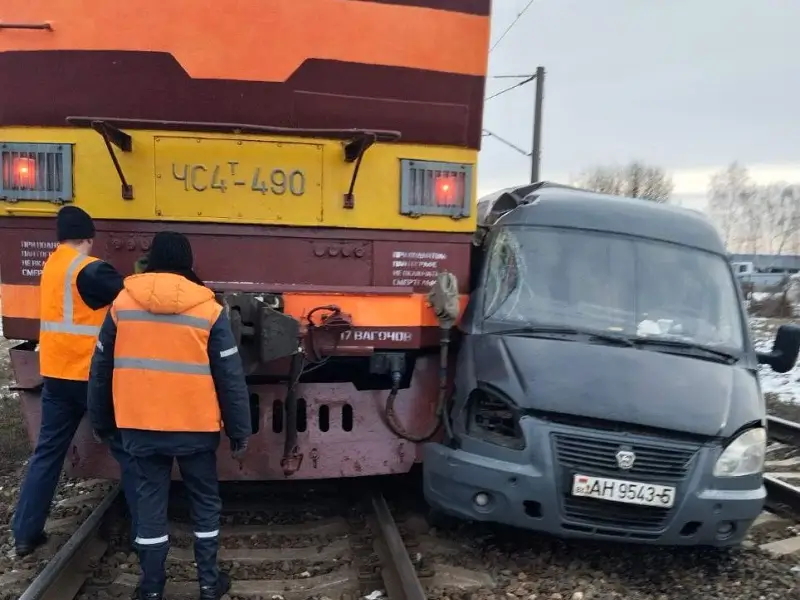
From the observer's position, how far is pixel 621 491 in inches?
167

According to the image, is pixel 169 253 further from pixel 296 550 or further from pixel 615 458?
pixel 615 458

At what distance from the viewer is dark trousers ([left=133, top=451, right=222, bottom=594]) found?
12.5 ft

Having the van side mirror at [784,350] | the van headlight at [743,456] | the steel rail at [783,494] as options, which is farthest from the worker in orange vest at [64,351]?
→ the steel rail at [783,494]

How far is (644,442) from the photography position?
428cm

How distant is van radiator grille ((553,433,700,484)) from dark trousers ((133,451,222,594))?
72.6 inches

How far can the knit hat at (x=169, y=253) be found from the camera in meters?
3.72

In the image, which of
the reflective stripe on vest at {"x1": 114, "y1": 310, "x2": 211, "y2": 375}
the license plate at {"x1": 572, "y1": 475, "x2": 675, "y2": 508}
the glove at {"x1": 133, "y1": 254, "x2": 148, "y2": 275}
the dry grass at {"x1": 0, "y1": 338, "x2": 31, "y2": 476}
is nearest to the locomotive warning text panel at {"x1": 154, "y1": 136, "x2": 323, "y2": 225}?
the glove at {"x1": 133, "y1": 254, "x2": 148, "y2": 275}

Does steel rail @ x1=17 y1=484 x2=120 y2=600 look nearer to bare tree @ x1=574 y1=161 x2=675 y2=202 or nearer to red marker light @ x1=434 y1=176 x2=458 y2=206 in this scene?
red marker light @ x1=434 y1=176 x2=458 y2=206

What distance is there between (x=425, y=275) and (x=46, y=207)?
2.26 metres

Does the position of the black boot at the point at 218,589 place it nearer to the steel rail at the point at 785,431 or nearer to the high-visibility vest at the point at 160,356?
the high-visibility vest at the point at 160,356

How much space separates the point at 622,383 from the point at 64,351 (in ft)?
10.2

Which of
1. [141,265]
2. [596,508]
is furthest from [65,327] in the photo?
[596,508]

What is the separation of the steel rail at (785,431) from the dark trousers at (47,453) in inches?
262

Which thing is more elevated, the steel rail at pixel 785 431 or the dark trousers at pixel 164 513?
the dark trousers at pixel 164 513
